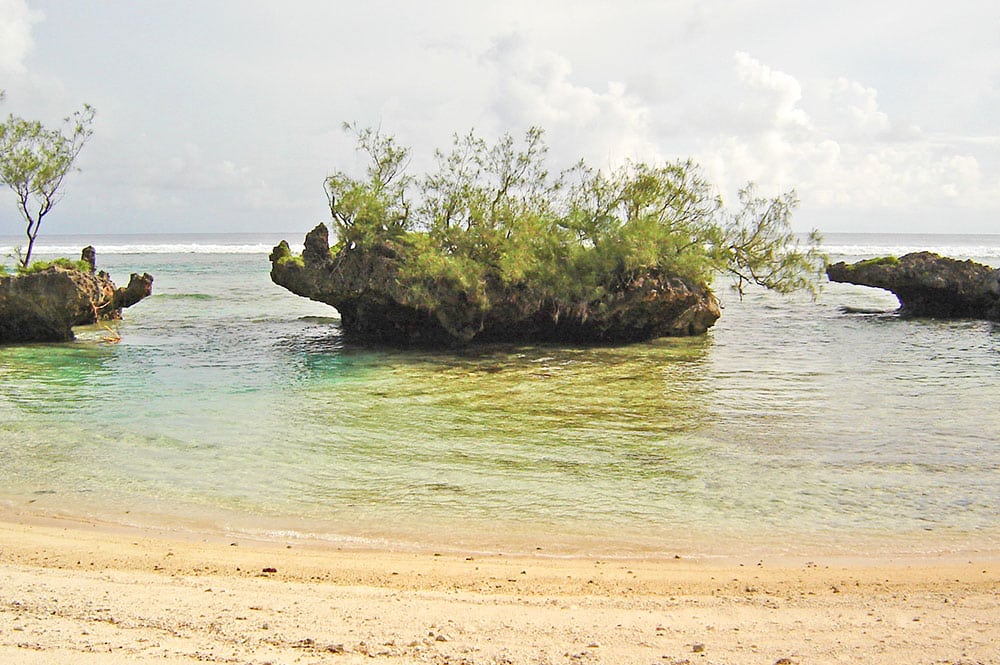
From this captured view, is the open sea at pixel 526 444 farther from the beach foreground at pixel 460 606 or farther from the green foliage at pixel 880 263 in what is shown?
the green foliage at pixel 880 263

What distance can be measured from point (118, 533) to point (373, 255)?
15.3 meters

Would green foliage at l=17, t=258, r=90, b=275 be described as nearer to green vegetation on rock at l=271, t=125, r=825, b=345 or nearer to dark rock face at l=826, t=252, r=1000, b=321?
green vegetation on rock at l=271, t=125, r=825, b=345

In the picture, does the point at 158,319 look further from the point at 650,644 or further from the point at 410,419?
the point at 650,644

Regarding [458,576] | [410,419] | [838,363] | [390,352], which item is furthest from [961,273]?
[458,576]

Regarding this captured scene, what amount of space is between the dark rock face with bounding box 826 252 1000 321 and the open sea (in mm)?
6904

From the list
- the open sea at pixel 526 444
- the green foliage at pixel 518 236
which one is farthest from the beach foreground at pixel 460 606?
the green foliage at pixel 518 236

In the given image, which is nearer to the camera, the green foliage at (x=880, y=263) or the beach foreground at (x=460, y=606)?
the beach foreground at (x=460, y=606)

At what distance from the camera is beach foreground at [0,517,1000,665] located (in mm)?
5402

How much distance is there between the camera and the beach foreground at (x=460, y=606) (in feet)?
17.7

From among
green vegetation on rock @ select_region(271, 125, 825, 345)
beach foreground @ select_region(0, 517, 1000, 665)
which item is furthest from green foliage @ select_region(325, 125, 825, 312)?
beach foreground @ select_region(0, 517, 1000, 665)

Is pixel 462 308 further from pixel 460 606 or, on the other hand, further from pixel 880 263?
pixel 880 263

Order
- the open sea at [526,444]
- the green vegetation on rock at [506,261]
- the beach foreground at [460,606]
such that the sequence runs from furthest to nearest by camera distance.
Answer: the green vegetation on rock at [506,261]
the open sea at [526,444]
the beach foreground at [460,606]

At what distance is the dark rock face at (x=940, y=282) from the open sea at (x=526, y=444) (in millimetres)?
6904

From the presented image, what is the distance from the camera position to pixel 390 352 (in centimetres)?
2289
